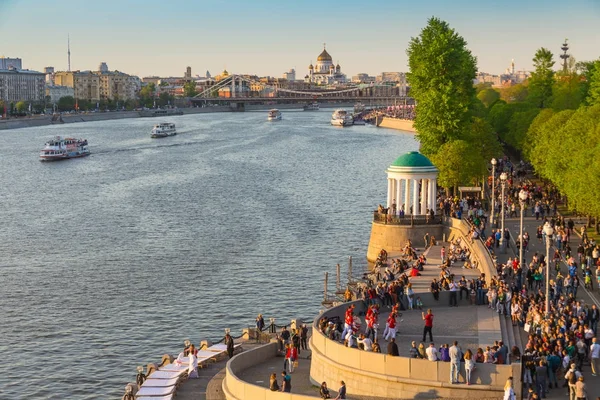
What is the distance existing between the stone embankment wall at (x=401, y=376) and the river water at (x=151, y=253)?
336 inches

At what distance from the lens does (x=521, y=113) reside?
247 ft

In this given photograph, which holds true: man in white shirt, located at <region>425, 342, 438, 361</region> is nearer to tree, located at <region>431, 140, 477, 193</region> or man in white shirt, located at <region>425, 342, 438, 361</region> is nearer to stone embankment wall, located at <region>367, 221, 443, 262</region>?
stone embankment wall, located at <region>367, 221, 443, 262</region>

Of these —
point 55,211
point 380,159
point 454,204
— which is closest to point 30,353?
point 454,204

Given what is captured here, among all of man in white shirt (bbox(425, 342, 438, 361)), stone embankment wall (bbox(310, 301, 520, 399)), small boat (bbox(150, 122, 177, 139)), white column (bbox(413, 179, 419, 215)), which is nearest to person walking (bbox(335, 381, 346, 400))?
stone embankment wall (bbox(310, 301, 520, 399))

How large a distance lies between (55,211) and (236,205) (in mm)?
9633

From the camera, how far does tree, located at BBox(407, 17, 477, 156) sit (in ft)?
168

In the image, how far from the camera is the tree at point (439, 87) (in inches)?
2019

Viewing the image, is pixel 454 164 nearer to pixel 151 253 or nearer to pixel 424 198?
pixel 424 198

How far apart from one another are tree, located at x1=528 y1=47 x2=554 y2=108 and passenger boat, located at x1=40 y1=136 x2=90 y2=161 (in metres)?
39.9

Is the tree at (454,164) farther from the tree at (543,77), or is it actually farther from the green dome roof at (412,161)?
the tree at (543,77)

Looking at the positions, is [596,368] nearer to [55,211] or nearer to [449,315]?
[449,315]

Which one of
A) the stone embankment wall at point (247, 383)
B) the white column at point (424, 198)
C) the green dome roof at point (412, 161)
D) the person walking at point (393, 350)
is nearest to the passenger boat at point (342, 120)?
the white column at point (424, 198)

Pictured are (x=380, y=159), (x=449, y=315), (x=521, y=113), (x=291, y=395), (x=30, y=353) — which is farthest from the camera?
(x=380, y=159)

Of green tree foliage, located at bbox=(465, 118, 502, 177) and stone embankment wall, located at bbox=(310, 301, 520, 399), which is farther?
green tree foliage, located at bbox=(465, 118, 502, 177)
